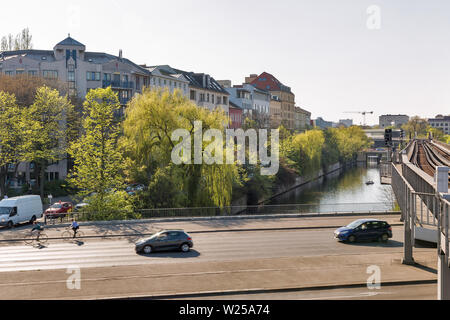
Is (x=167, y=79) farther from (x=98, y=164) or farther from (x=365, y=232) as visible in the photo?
(x=365, y=232)

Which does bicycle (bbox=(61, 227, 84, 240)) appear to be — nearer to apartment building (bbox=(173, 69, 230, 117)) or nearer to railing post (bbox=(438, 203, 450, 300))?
railing post (bbox=(438, 203, 450, 300))

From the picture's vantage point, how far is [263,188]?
54031 mm

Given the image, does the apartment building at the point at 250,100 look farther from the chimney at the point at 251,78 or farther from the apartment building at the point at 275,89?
the chimney at the point at 251,78

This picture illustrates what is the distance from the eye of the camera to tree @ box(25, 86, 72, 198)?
42.3 m

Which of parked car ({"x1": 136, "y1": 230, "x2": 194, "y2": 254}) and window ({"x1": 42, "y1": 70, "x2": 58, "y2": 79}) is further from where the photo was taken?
window ({"x1": 42, "y1": 70, "x2": 58, "y2": 79})

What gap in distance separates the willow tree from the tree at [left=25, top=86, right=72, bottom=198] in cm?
Answer: 1009

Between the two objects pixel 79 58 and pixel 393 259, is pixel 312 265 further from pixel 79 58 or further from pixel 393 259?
pixel 79 58

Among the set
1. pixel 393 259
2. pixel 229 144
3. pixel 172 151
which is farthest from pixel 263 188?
→ pixel 393 259

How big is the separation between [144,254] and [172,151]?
15.9 metres

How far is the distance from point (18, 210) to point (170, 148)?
41.7 ft

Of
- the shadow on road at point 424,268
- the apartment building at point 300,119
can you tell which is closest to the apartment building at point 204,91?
the apartment building at point 300,119

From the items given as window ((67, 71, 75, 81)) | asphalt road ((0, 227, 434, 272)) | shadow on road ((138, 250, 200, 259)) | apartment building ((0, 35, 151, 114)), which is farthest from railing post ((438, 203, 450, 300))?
window ((67, 71, 75, 81))
